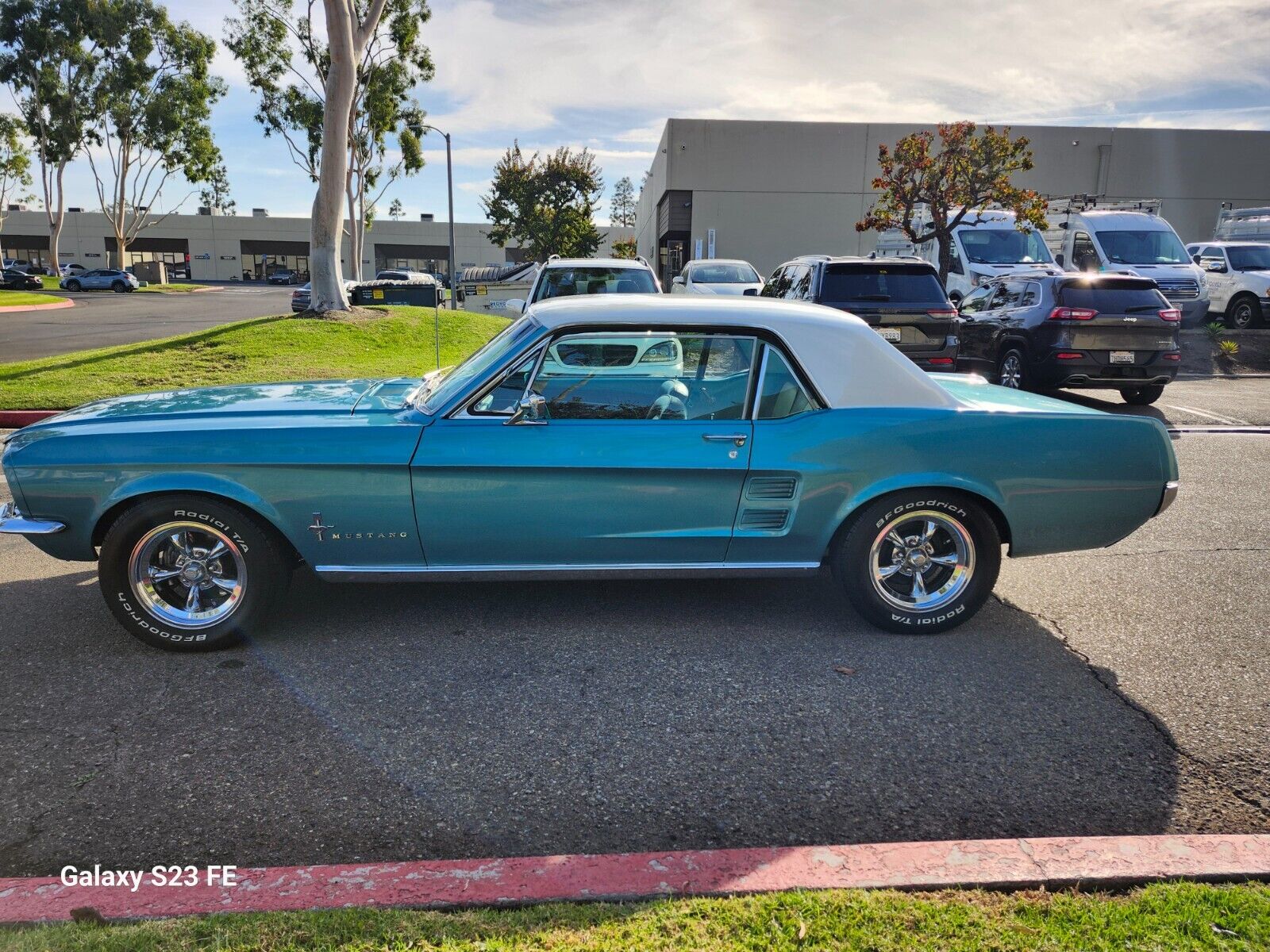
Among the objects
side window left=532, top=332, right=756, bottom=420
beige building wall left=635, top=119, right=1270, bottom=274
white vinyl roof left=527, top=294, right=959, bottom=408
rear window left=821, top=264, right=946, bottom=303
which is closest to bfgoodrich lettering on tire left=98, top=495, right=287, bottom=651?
side window left=532, top=332, right=756, bottom=420

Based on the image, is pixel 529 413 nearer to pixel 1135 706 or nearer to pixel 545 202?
pixel 1135 706

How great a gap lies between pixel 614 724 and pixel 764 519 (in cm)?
119

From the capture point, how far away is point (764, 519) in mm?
4184

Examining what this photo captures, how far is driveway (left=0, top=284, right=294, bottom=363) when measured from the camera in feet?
63.8

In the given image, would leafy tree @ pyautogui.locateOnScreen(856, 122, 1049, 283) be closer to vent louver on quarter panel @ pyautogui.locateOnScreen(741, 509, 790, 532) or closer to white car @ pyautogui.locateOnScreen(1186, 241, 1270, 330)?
white car @ pyautogui.locateOnScreen(1186, 241, 1270, 330)

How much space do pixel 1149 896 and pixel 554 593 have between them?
3.03m

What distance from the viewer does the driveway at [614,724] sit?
290cm

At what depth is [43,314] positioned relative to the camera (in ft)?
98.1

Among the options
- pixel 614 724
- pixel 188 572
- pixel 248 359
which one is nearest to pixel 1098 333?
pixel 614 724

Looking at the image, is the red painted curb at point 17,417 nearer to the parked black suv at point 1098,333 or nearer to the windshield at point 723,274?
the windshield at point 723,274

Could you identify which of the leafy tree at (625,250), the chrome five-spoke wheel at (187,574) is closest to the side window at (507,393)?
the chrome five-spoke wheel at (187,574)

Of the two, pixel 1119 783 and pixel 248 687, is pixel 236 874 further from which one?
pixel 1119 783

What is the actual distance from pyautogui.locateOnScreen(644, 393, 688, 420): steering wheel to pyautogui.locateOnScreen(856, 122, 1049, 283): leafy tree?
56.4 feet

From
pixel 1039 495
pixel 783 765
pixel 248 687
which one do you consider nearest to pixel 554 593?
pixel 248 687
